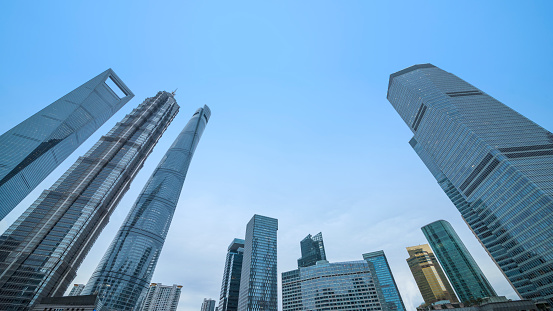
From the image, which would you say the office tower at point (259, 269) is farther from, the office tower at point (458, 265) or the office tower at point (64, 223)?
the office tower at point (458, 265)

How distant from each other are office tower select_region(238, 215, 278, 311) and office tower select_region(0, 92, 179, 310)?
96.0m

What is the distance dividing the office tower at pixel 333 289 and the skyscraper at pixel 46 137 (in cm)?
15777

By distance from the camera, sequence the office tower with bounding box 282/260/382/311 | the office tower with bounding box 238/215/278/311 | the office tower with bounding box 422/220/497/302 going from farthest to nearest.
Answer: the office tower with bounding box 422/220/497/302
the office tower with bounding box 238/215/278/311
the office tower with bounding box 282/260/382/311

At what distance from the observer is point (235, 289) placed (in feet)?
629

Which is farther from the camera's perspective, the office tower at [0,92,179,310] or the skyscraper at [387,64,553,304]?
the office tower at [0,92,179,310]

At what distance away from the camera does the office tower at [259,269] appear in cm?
15225

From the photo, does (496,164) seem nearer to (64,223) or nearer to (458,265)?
(458,265)

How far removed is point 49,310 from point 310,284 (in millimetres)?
121644

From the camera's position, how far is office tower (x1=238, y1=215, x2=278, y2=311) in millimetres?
152250

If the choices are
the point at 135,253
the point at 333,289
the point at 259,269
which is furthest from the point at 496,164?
the point at 135,253

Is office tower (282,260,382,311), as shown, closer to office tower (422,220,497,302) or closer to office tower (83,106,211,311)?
office tower (422,220,497,302)

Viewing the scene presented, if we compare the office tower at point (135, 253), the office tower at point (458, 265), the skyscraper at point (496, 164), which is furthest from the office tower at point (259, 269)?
the office tower at point (458, 265)

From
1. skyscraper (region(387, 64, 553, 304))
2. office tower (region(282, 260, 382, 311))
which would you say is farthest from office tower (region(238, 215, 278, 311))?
skyscraper (region(387, 64, 553, 304))

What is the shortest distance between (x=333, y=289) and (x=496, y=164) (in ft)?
337
